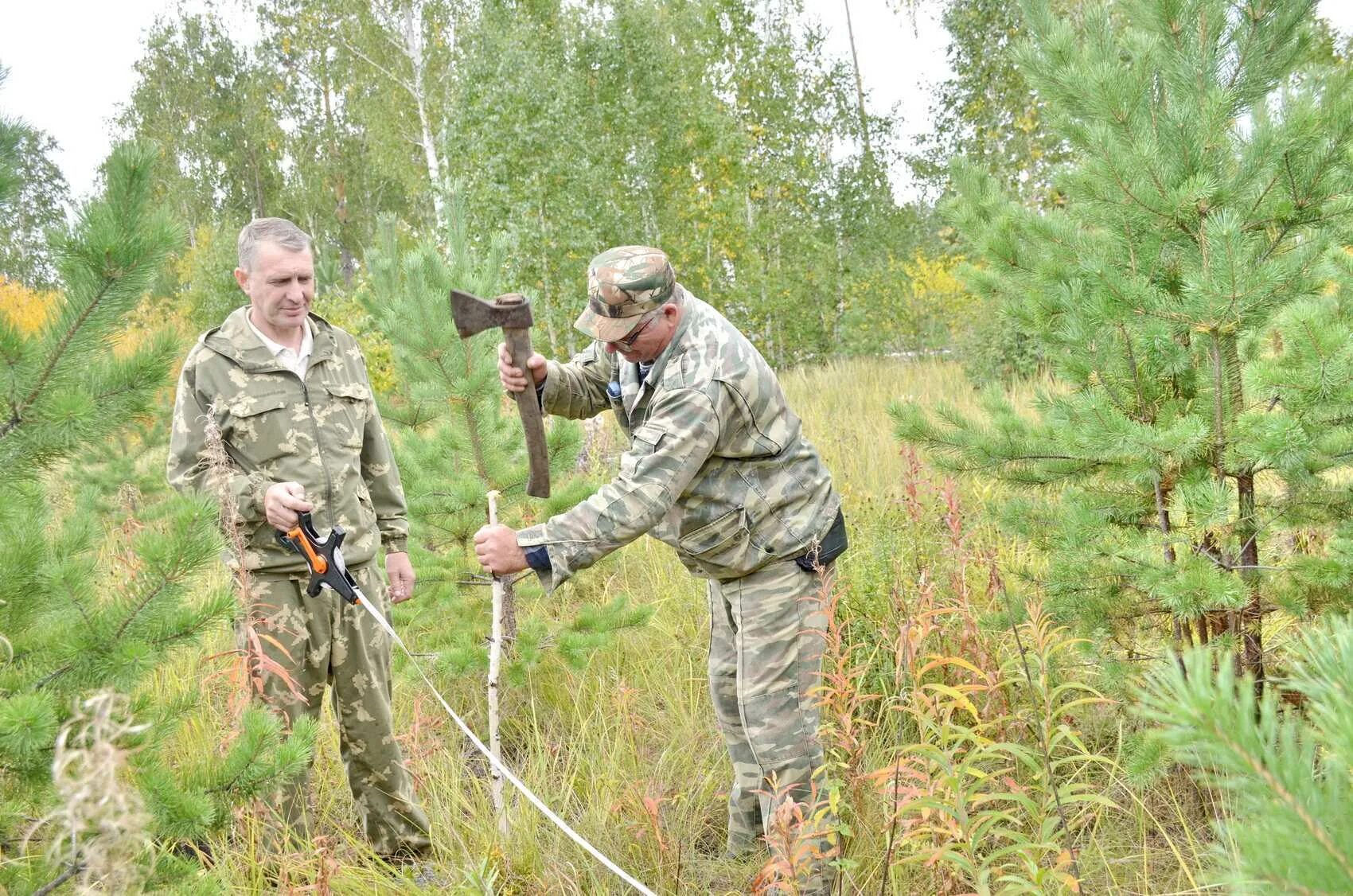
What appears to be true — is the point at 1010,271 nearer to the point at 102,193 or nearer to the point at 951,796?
the point at 951,796

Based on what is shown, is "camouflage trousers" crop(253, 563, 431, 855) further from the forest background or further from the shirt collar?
the shirt collar

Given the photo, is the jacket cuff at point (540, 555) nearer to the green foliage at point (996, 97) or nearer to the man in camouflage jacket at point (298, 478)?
the man in camouflage jacket at point (298, 478)

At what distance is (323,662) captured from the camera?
3.22 meters

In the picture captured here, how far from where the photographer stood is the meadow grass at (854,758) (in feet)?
6.97


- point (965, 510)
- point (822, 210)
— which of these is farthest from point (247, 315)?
point (822, 210)

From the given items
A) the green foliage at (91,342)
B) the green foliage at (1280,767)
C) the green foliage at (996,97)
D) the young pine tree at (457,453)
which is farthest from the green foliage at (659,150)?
the green foliage at (1280,767)

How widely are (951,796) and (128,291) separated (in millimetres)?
1935

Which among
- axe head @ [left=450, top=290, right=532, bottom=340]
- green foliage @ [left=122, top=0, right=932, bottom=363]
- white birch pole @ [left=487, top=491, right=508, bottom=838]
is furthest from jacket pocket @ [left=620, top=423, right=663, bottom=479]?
green foliage @ [left=122, top=0, right=932, bottom=363]

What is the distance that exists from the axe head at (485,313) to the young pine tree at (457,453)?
4.08 feet

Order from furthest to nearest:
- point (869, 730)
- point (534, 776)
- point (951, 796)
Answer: point (869, 730), point (534, 776), point (951, 796)

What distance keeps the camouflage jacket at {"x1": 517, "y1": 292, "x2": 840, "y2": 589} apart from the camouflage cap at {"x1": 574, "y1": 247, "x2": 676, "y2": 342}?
0.13m

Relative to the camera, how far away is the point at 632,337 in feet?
9.34

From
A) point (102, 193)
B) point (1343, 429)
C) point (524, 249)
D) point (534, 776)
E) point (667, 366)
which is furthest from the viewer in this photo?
point (524, 249)

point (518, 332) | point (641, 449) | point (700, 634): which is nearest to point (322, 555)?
point (518, 332)
